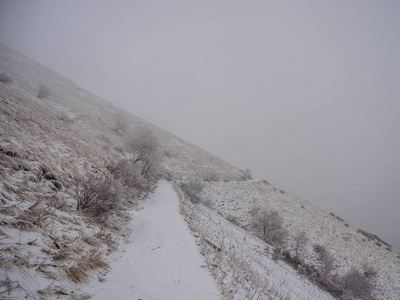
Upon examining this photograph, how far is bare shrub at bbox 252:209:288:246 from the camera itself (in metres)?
16.7

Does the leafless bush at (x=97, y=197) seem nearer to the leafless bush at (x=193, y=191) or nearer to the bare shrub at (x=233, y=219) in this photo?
the leafless bush at (x=193, y=191)

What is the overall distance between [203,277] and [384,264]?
86.3ft

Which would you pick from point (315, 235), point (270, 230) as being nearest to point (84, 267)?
point (270, 230)

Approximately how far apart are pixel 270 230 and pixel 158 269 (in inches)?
611

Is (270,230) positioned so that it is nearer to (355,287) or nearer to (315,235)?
(355,287)

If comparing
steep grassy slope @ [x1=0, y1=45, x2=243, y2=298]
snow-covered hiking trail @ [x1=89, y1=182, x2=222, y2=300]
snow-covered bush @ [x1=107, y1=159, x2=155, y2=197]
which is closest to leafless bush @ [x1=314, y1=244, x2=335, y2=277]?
snow-covered hiking trail @ [x1=89, y1=182, x2=222, y2=300]

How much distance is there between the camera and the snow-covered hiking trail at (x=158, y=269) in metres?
3.83

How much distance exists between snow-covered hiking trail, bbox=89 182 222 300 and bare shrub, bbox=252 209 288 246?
12049 mm

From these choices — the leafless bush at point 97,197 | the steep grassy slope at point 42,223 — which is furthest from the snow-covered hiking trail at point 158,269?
the leafless bush at point 97,197

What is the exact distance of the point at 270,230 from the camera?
56.4 ft

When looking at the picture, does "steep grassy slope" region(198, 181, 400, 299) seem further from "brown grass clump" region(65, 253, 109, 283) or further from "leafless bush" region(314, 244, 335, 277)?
"brown grass clump" region(65, 253, 109, 283)

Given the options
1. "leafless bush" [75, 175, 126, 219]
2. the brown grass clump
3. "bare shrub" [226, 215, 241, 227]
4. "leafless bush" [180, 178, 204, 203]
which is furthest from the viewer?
"leafless bush" [180, 178, 204, 203]

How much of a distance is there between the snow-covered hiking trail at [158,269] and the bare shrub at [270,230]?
1205 centimetres

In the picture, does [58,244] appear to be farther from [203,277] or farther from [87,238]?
[203,277]
